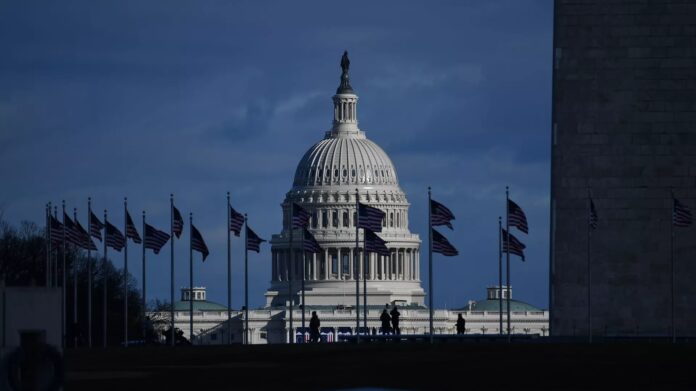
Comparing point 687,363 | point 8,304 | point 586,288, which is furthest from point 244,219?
point 8,304

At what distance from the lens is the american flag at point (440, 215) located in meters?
89.1

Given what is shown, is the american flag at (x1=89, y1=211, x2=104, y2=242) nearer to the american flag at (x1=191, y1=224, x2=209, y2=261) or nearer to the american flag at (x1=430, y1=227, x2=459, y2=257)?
the american flag at (x1=191, y1=224, x2=209, y2=261)

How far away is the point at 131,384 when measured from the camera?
55406mm

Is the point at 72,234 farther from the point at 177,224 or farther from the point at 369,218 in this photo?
the point at 369,218

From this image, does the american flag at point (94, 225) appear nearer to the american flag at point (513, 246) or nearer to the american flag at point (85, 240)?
the american flag at point (85, 240)

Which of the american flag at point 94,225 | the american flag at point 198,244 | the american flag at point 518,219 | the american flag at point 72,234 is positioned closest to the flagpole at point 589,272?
the american flag at point 518,219

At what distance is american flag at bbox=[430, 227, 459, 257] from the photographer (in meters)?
90.5

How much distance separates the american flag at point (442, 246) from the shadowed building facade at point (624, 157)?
7775 mm

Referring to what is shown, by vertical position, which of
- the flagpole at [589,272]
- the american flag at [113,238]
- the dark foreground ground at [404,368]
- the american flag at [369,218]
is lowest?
the dark foreground ground at [404,368]

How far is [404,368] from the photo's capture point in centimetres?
5981

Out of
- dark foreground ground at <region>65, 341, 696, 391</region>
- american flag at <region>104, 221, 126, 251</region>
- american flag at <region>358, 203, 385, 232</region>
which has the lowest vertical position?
dark foreground ground at <region>65, 341, 696, 391</region>

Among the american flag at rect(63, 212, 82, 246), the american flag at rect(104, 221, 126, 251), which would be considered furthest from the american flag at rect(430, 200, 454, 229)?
the american flag at rect(63, 212, 82, 246)

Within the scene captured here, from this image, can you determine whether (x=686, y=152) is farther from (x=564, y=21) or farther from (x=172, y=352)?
(x=172, y=352)

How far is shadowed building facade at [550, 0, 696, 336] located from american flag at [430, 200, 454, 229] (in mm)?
6603
